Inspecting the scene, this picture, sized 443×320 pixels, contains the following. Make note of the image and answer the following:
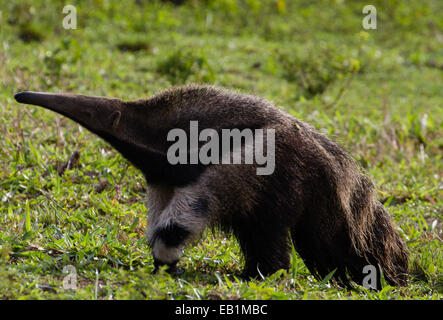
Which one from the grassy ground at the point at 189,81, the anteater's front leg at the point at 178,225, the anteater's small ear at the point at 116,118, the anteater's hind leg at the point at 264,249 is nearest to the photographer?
the anteater's front leg at the point at 178,225

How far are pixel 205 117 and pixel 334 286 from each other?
1.58m

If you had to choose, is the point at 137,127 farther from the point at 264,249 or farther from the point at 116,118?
the point at 264,249

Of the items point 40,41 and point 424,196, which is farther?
point 40,41

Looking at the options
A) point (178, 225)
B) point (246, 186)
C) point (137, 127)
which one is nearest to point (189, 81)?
point (137, 127)

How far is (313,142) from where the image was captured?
483 centimetres

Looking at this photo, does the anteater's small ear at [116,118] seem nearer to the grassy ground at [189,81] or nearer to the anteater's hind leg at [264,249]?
the grassy ground at [189,81]

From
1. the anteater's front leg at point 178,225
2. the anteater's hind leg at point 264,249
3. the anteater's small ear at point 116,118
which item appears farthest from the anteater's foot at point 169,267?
the anteater's small ear at point 116,118

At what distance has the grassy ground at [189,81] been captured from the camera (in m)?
4.48

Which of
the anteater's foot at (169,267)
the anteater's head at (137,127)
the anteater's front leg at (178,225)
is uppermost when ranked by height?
the anteater's head at (137,127)

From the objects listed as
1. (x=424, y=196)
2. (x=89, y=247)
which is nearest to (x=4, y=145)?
(x=89, y=247)

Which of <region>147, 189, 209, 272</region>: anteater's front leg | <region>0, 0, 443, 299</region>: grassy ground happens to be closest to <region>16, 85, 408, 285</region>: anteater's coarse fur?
<region>147, 189, 209, 272</region>: anteater's front leg

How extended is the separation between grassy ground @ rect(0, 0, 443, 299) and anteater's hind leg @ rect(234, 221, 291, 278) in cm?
14
